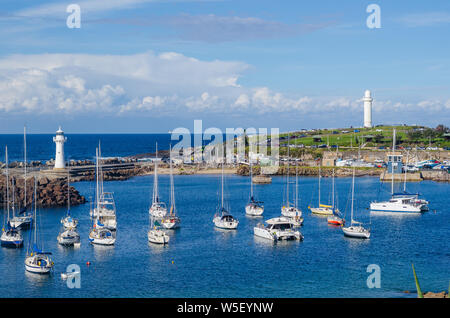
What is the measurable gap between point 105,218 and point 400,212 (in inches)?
1111

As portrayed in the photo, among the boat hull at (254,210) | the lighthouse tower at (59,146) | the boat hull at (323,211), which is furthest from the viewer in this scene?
the lighthouse tower at (59,146)

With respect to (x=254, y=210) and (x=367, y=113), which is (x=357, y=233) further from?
(x=367, y=113)

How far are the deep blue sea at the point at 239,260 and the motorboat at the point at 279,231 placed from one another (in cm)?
77

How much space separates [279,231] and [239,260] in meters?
6.43

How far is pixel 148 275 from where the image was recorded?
27453 millimetres

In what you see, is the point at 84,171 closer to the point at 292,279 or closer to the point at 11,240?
the point at 11,240

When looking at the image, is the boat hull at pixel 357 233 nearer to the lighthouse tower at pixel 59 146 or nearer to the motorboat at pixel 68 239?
the motorboat at pixel 68 239

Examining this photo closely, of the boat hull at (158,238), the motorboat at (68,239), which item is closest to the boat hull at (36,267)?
the motorboat at (68,239)

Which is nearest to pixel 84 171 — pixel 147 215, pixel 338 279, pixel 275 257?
pixel 147 215

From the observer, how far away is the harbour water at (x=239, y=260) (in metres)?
25.1

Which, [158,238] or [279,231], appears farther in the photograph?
[279,231]

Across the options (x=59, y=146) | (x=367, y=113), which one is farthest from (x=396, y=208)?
(x=367, y=113)

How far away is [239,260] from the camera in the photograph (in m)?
30.7
